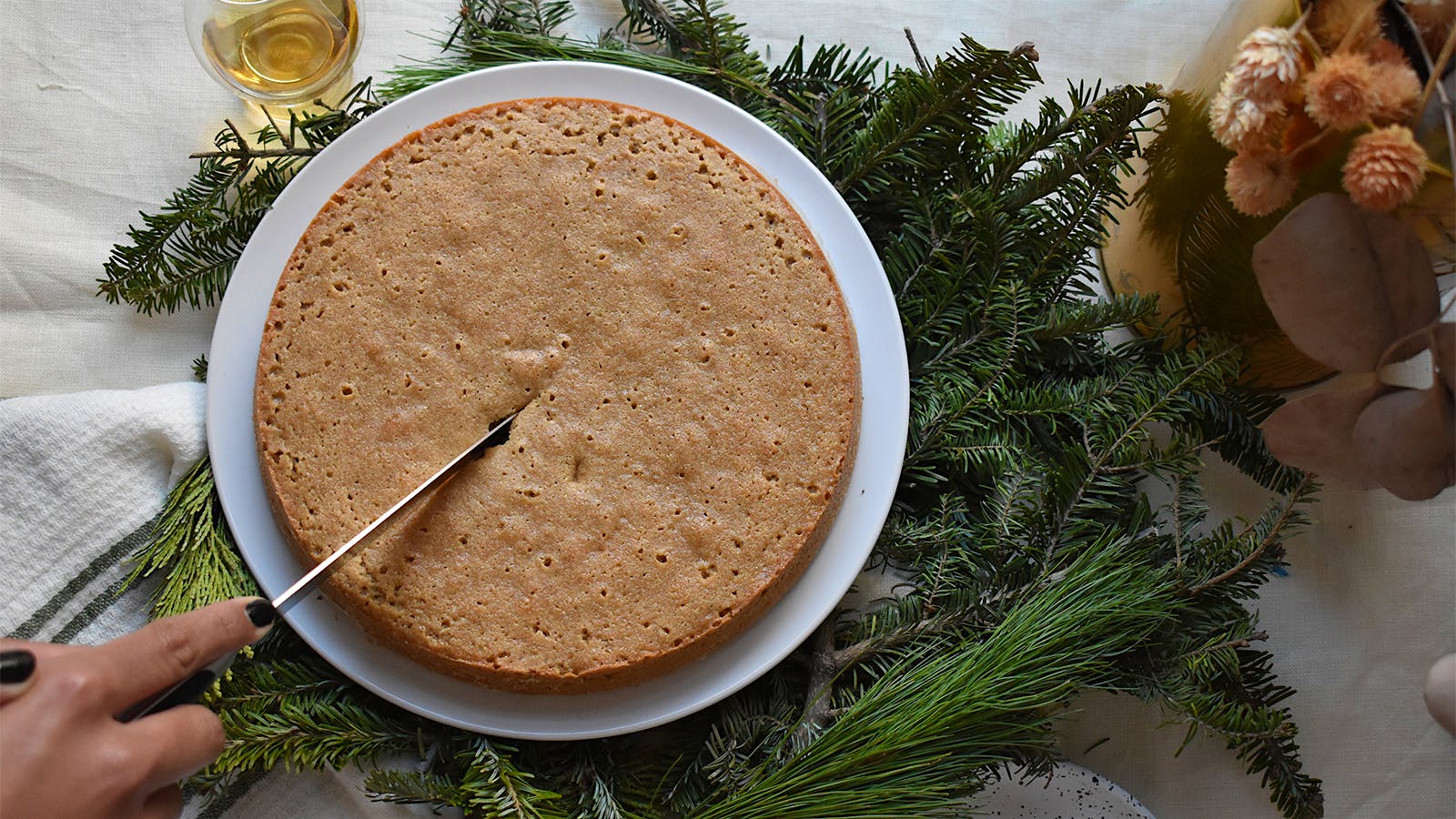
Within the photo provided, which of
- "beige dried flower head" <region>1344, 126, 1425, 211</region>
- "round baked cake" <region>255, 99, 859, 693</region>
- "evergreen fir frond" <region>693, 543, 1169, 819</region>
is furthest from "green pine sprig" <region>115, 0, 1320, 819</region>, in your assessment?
"beige dried flower head" <region>1344, 126, 1425, 211</region>

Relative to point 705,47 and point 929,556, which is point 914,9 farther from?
point 929,556

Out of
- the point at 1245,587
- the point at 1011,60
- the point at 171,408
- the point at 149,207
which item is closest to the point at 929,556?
the point at 1245,587

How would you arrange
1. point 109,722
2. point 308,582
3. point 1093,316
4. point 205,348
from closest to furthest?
1. point 109,722
2. point 308,582
3. point 1093,316
4. point 205,348

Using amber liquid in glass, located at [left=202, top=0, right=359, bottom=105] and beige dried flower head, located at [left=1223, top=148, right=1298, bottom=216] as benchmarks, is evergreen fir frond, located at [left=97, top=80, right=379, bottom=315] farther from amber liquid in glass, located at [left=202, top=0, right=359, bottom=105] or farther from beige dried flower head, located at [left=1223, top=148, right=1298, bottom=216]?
beige dried flower head, located at [left=1223, top=148, right=1298, bottom=216]

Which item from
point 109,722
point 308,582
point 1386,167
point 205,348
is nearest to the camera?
point 1386,167

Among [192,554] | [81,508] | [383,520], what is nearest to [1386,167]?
[383,520]

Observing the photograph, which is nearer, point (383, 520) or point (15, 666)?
point (15, 666)

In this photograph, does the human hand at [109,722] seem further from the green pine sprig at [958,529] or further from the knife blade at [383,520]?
the green pine sprig at [958,529]

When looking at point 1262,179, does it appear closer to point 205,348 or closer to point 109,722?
point 109,722
